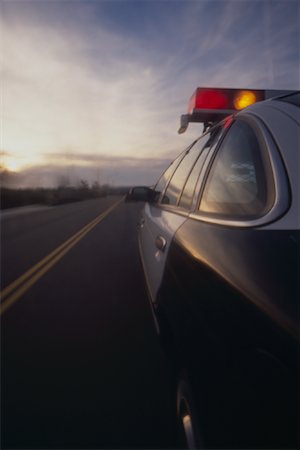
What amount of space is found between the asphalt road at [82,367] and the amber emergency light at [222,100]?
89.3 inches

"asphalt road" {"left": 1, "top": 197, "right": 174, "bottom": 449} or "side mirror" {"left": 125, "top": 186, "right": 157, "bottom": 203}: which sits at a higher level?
"side mirror" {"left": 125, "top": 186, "right": 157, "bottom": 203}

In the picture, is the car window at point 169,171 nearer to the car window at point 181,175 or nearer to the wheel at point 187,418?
the car window at point 181,175

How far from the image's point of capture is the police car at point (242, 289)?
0.95 metres

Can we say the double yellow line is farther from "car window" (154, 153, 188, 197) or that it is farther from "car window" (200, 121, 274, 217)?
"car window" (200, 121, 274, 217)

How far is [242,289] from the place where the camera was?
1129 mm

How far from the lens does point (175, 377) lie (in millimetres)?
1867

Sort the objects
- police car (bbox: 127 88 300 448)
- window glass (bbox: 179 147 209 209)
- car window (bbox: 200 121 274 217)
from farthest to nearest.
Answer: window glass (bbox: 179 147 209 209) → car window (bbox: 200 121 274 217) → police car (bbox: 127 88 300 448)

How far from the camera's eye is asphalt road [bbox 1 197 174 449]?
221 centimetres

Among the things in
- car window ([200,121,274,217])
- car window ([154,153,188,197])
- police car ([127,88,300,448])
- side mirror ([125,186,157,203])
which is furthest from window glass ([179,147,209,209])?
side mirror ([125,186,157,203])

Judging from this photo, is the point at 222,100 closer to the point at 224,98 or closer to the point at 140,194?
the point at 224,98

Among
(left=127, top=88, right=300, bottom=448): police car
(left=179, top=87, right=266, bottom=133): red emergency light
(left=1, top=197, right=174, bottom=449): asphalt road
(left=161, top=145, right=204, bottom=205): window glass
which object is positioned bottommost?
(left=1, top=197, right=174, bottom=449): asphalt road

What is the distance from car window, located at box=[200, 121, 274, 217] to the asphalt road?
1496 millimetres

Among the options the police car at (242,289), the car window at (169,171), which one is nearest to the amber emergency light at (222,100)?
the car window at (169,171)

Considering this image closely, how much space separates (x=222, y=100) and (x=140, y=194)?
6.01ft
